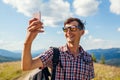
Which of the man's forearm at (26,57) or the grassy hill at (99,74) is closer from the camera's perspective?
the man's forearm at (26,57)

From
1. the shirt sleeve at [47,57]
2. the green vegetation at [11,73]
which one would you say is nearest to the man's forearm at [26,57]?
the shirt sleeve at [47,57]

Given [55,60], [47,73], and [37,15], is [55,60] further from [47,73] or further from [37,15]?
[37,15]

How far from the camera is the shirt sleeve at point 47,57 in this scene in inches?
218

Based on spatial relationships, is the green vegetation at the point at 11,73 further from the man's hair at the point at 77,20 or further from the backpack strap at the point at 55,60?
the backpack strap at the point at 55,60

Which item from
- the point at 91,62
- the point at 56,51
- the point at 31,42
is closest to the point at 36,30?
the point at 31,42

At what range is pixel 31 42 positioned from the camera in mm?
4816

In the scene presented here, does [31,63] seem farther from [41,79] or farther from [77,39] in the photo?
[77,39]

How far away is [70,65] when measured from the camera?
5789 millimetres

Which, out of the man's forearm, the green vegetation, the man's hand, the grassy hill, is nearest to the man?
the man's forearm

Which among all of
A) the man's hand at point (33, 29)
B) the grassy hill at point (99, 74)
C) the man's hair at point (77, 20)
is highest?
the man's hair at point (77, 20)

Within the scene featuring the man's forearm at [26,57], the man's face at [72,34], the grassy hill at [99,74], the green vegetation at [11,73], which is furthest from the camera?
the green vegetation at [11,73]

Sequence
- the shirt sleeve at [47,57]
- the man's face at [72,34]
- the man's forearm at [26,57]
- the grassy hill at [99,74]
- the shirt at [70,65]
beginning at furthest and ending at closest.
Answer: the grassy hill at [99,74] < the man's face at [72,34] < the shirt at [70,65] < the shirt sleeve at [47,57] < the man's forearm at [26,57]

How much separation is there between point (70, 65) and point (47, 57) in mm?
498

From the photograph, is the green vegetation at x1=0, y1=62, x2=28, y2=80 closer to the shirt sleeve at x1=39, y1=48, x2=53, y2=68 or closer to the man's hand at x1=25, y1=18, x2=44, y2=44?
the shirt sleeve at x1=39, y1=48, x2=53, y2=68
